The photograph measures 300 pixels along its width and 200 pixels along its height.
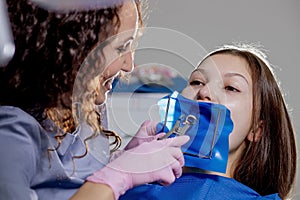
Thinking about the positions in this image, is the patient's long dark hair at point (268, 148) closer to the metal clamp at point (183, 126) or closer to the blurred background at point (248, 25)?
the metal clamp at point (183, 126)

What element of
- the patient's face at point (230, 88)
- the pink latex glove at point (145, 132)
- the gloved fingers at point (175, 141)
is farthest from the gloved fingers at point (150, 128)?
the gloved fingers at point (175, 141)

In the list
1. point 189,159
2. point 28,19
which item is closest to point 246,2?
point 189,159

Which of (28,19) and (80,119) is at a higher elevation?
(28,19)

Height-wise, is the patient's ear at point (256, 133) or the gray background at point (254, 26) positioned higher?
the gray background at point (254, 26)

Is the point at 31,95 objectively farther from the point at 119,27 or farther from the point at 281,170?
the point at 281,170

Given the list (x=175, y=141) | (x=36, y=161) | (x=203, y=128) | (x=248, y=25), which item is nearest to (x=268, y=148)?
(x=203, y=128)

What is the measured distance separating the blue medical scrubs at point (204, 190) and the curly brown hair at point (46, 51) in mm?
434

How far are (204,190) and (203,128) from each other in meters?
0.17

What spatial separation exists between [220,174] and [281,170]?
180 mm

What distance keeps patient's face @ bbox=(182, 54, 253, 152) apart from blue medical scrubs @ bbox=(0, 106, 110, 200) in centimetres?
33

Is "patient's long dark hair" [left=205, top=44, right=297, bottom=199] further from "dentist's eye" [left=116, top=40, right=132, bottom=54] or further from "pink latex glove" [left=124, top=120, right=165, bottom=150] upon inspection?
"dentist's eye" [left=116, top=40, right=132, bottom=54]

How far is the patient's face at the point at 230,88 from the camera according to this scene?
128 cm

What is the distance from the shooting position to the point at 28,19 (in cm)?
90

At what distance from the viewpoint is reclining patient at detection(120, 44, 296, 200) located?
46.6 inches
